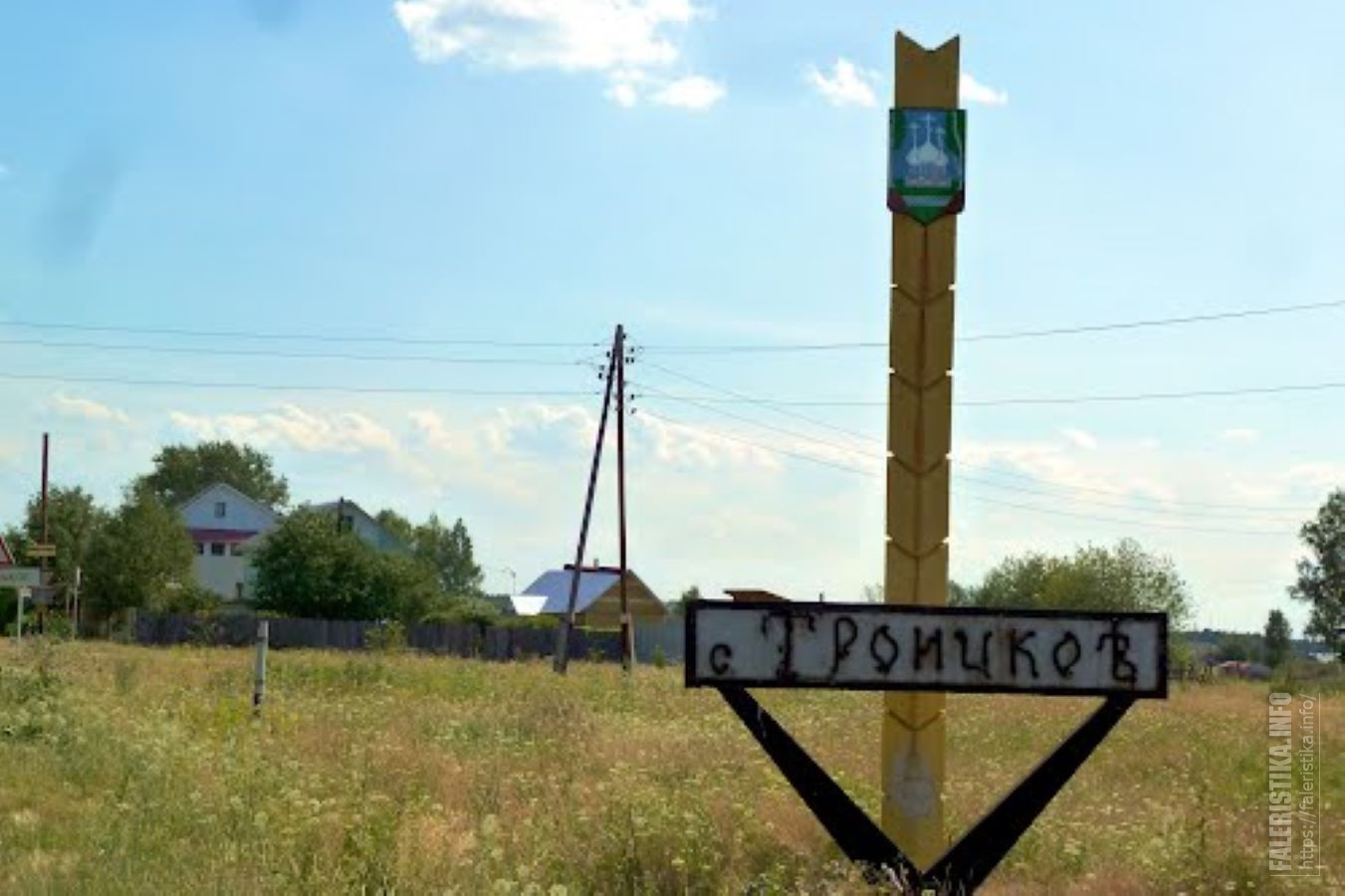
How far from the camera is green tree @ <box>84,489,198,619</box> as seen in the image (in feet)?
248

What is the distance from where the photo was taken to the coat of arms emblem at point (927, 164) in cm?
823

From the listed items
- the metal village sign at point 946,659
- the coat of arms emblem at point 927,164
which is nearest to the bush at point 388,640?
the coat of arms emblem at point 927,164

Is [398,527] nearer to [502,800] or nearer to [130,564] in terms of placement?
[130,564]

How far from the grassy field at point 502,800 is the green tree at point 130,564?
59.8 metres

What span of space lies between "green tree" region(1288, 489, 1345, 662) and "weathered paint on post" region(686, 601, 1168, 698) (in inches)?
3971

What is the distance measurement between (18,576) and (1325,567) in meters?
96.7

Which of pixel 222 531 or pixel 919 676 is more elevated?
pixel 222 531

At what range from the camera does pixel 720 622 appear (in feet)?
23.9

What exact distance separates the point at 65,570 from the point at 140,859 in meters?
75.6

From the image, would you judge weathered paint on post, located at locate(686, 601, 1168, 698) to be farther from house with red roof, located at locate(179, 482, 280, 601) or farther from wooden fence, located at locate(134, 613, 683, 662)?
house with red roof, located at locate(179, 482, 280, 601)

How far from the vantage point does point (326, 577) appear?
6831 cm

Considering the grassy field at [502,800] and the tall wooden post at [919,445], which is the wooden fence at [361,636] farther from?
the tall wooden post at [919,445]

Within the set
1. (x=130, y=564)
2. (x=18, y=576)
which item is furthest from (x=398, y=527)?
(x=18, y=576)

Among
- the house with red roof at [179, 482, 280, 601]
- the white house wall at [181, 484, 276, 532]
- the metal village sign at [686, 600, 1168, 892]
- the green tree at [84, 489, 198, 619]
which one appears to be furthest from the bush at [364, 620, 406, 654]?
the white house wall at [181, 484, 276, 532]
